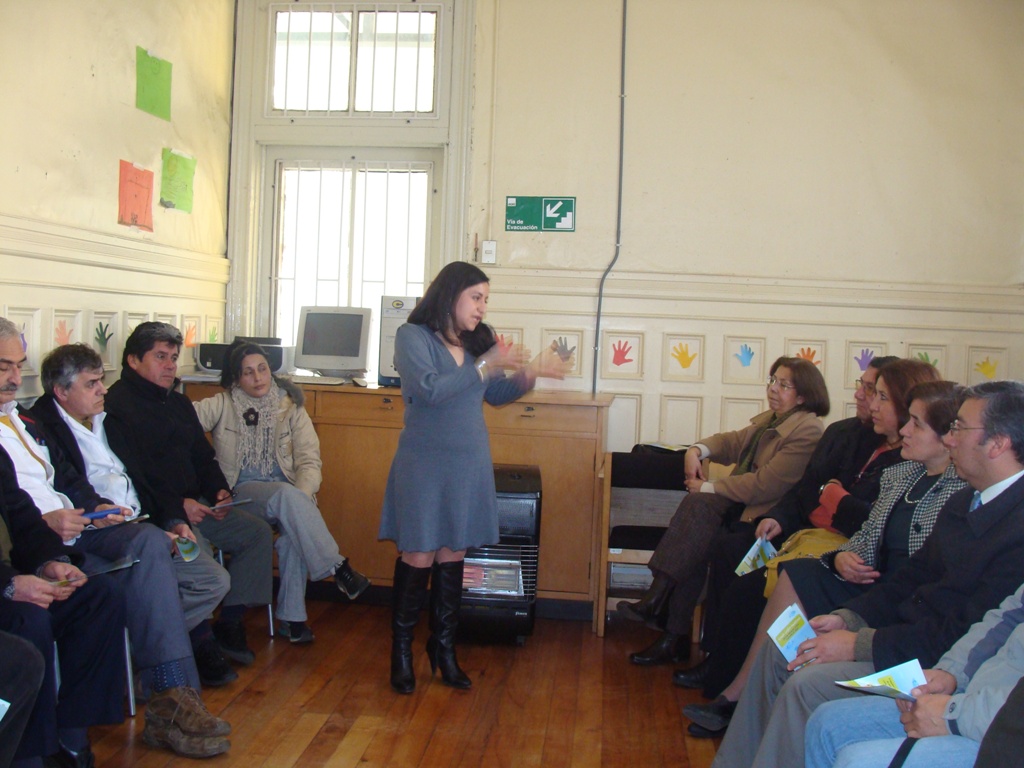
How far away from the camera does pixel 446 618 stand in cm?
316

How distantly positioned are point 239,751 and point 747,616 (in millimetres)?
1541

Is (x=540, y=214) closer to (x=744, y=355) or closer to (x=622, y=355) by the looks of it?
(x=622, y=355)

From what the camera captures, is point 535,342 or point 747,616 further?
point 535,342

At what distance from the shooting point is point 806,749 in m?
1.97

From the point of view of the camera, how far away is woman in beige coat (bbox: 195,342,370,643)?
359cm

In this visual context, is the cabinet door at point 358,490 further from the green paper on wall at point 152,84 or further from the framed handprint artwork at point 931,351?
the framed handprint artwork at point 931,351

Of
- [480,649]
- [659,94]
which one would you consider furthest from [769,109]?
[480,649]

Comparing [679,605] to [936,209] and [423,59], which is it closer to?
[936,209]

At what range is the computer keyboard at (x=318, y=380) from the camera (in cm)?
418

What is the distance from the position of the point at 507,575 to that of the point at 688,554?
2.27ft

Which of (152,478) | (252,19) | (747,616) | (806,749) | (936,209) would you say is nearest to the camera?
(806,749)

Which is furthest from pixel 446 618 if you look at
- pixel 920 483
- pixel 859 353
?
pixel 859 353

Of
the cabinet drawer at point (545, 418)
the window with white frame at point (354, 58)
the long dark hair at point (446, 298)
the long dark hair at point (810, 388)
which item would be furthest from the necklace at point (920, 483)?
the window with white frame at point (354, 58)

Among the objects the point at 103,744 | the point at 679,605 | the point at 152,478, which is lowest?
the point at 103,744
